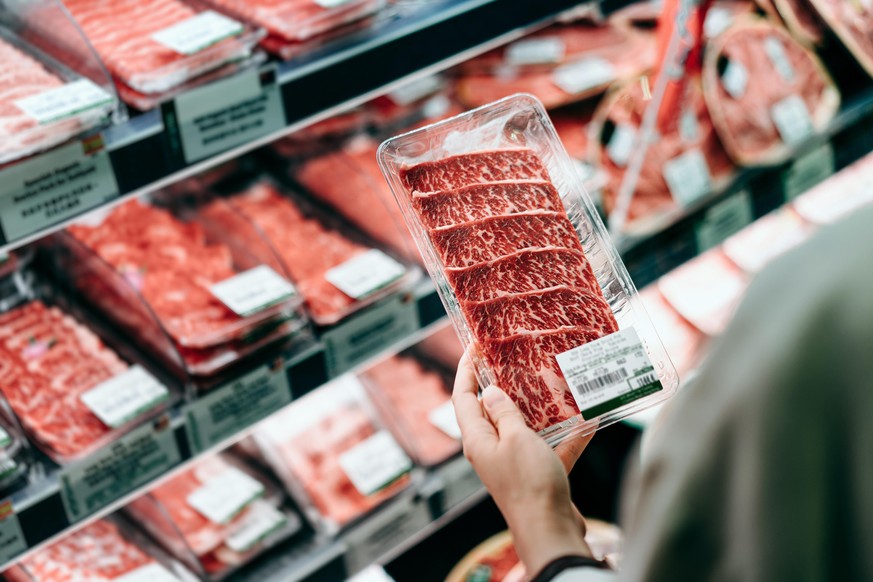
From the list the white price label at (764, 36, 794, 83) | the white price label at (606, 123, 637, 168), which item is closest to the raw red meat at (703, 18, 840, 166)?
the white price label at (764, 36, 794, 83)

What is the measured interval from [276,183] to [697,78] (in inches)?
48.0

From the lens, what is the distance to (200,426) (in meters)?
1.62

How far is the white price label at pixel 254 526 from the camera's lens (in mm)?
1871

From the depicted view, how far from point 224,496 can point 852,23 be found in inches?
85.8

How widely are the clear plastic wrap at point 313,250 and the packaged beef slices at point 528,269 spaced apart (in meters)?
0.55

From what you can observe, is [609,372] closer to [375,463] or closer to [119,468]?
[119,468]

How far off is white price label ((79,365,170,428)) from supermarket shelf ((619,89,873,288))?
114 centimetres

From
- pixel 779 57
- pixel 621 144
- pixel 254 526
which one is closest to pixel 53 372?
pixel 254 526

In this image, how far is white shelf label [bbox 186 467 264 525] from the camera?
1892 mm

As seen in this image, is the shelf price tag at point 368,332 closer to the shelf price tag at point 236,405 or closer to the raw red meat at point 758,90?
the shelf price tag at point 236,405

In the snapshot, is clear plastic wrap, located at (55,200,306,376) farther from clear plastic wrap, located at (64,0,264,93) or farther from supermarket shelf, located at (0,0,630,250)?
clear plastic wrap, located at (64,0,264,93)

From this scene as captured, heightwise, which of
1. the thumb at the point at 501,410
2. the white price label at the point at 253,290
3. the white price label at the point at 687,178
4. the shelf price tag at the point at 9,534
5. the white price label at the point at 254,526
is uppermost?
the white price label at the point at 253,290

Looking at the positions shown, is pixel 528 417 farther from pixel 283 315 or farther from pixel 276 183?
pixel 276 183

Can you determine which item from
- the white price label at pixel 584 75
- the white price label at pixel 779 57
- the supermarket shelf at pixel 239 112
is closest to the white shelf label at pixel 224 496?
the supermarket shelf at pixel 239 112
